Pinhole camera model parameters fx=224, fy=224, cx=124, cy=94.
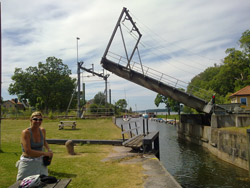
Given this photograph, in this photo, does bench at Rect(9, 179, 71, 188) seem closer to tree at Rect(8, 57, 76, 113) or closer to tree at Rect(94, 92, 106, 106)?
tree at Rect(8, 57, 76, 113)

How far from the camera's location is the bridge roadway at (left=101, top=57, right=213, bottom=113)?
58.8 ft

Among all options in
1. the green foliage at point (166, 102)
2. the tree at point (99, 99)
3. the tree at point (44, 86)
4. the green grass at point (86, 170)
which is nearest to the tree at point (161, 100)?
the green foliage at point (166, 102)

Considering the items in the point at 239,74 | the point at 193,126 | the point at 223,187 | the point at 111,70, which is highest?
the point at 239,74

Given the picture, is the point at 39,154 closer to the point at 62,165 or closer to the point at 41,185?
the point at 41,185

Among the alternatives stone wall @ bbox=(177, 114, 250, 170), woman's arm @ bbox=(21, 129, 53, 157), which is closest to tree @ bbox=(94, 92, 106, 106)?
stone wall @ bbox=(177, 114, 250, 170)

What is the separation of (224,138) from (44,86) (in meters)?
42.5

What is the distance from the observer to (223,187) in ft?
30.7

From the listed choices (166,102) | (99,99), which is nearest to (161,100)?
(166,102)

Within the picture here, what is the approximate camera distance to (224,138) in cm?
1385

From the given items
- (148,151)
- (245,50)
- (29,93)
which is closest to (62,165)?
(148,151)

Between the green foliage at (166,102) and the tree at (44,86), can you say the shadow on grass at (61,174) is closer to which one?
the tree at (44,86)

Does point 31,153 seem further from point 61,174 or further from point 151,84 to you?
point 151,84

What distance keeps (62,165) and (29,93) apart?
1827 inches

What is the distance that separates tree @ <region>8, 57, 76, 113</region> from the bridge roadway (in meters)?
33.9
